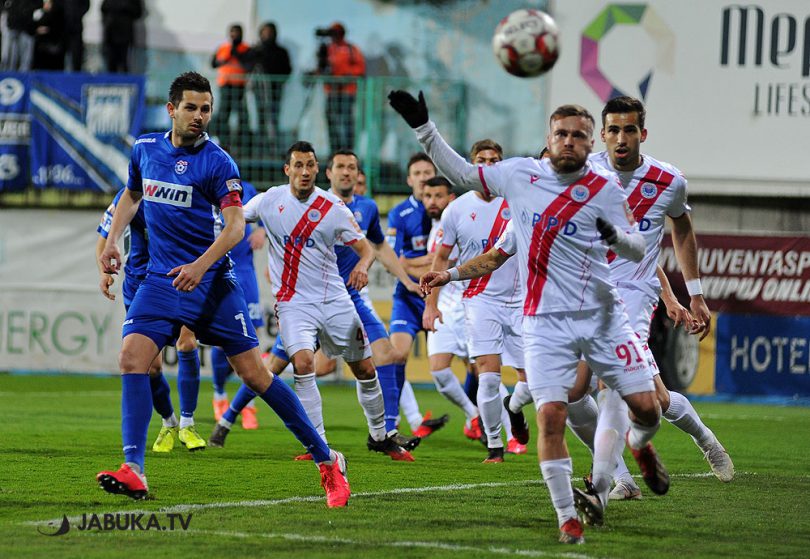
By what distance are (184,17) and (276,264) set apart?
12764 millimetres

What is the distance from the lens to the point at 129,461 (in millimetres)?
6922

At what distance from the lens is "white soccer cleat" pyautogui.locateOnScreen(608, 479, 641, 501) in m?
7.72

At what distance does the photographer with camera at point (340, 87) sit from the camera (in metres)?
18.9

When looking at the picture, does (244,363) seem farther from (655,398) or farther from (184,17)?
(184,17)

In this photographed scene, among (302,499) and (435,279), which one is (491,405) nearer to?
(302,499)

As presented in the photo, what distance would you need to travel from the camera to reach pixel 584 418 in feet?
24.0

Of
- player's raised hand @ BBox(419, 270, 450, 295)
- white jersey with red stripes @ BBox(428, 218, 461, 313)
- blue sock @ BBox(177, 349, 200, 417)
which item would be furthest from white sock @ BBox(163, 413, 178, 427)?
player's raised hand @ BBox(419, 270, 450, 295)

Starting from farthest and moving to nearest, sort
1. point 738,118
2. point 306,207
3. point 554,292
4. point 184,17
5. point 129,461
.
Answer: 1. point 184,17
2. point 738,118
3. point 306,207
4. point 129,461
5. point 554,292

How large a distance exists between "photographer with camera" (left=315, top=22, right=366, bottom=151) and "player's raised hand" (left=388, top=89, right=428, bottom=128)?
12622 millimetres

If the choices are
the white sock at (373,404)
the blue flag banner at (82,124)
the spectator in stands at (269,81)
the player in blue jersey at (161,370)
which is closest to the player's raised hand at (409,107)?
the player in blue jersey at (161,370)

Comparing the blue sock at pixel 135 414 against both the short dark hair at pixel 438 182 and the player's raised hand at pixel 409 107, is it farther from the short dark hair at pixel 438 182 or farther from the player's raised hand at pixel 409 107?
the short dark hair at pixel 438 182

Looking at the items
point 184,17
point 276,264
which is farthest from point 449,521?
point 184,17

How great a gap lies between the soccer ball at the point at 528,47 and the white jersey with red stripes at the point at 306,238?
2.24 meters

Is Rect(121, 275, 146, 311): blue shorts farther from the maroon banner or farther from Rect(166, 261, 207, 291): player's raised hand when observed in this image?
the maroon banner
